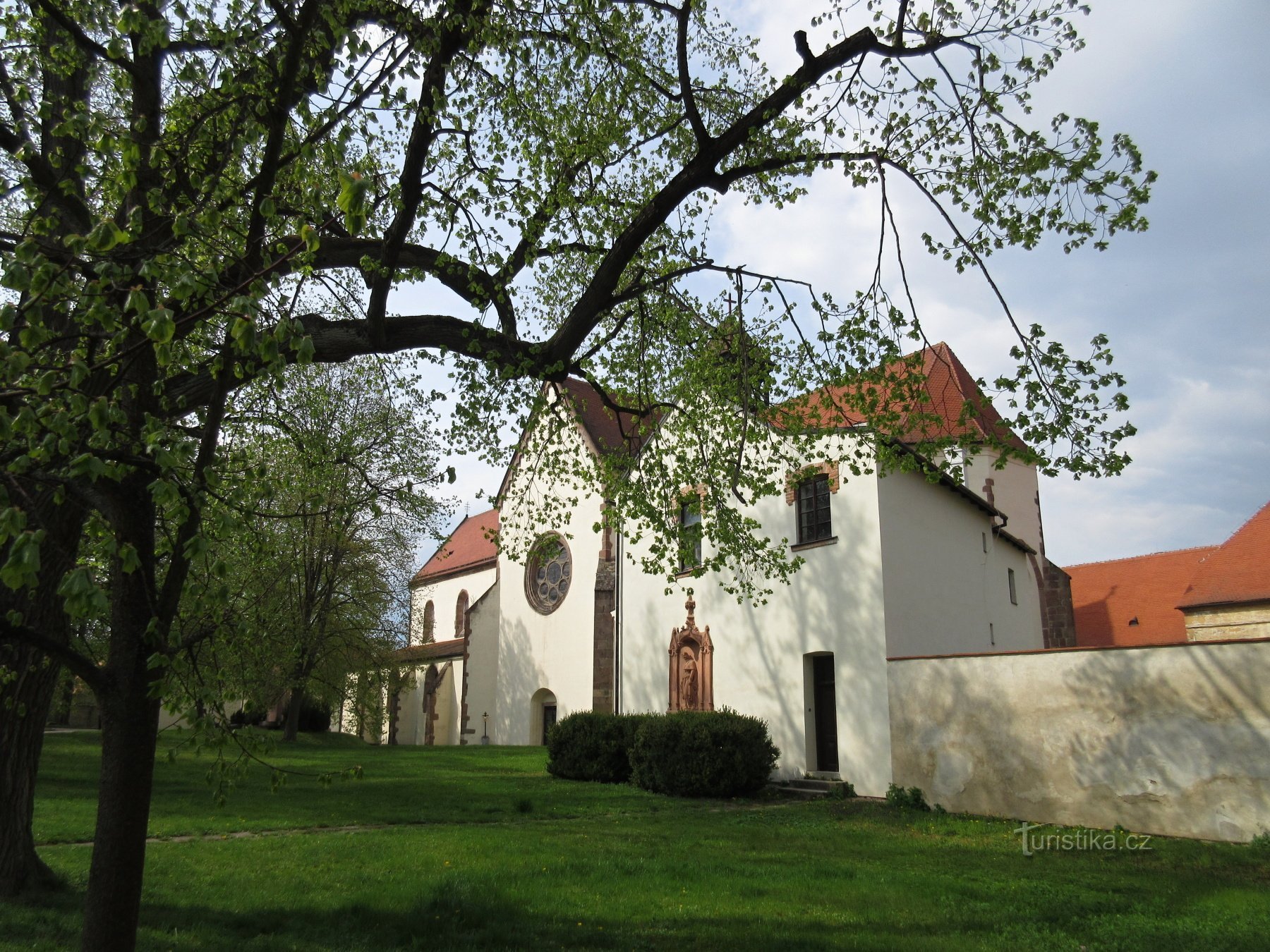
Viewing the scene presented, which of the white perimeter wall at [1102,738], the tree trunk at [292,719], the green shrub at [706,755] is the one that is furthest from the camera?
the tree trunk at [292,719]

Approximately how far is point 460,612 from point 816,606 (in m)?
26.7

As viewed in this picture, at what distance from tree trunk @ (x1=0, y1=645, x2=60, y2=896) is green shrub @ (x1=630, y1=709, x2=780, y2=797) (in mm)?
11386

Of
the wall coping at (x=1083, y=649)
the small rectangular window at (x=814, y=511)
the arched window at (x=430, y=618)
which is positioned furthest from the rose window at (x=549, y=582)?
Answer: the wall coping at (x=1083, y=649)

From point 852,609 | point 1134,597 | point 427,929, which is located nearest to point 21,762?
point 427,929

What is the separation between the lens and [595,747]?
62.7 feet

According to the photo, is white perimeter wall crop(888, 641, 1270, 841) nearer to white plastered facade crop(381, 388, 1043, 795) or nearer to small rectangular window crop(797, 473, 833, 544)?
white plastered facade crop(381, 388, 1043, 795)

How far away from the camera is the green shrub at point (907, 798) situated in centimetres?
1540

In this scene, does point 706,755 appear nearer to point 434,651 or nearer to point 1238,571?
point 1238,571

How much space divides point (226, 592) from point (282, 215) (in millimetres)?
4979

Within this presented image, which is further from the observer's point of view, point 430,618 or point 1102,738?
point 430,618

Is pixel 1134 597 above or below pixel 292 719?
above

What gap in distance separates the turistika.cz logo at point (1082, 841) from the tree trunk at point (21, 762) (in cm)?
1045

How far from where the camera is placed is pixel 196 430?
204 inches

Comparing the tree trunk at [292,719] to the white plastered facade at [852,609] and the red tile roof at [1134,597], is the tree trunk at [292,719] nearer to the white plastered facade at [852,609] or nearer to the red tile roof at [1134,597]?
the white plastered facade at [852,609]
